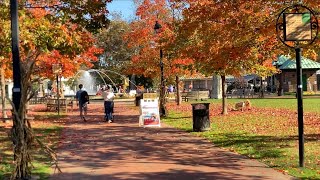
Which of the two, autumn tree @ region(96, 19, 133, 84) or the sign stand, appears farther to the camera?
autumn tree @ region(96, 19, 133, 84)

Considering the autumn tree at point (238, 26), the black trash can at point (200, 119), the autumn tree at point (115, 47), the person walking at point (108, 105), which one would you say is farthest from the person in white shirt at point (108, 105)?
the autumn tree at point (115, 47)

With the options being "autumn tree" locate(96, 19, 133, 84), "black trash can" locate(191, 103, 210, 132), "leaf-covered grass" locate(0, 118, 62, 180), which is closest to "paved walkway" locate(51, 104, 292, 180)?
"leaf-covered grass" locate(0, 118, 62, 180)

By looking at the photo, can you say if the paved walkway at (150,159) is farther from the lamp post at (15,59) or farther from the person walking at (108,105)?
the person walking at (108,105)

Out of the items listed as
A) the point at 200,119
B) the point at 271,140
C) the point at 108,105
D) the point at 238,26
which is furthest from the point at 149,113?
the point at 238,26

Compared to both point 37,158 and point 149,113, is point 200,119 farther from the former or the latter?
point 37,158

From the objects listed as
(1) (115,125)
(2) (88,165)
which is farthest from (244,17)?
(1) (115,125)

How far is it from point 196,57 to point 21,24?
784 cm

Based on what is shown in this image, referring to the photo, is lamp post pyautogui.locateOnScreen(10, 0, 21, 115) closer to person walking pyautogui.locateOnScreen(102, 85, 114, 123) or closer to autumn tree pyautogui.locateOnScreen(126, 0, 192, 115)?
person walking pyautogui.locateOnScreen(102, 85, 114, 123)

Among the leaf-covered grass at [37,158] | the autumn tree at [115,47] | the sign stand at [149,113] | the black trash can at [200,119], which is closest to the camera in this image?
the leaf-covered grass at [37,158]

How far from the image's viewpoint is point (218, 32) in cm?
1330

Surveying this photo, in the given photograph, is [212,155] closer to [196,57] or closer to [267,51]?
[267,51]

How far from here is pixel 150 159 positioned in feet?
32.9

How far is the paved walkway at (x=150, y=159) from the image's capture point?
8.30 meters

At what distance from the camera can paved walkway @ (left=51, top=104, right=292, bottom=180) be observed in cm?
830
